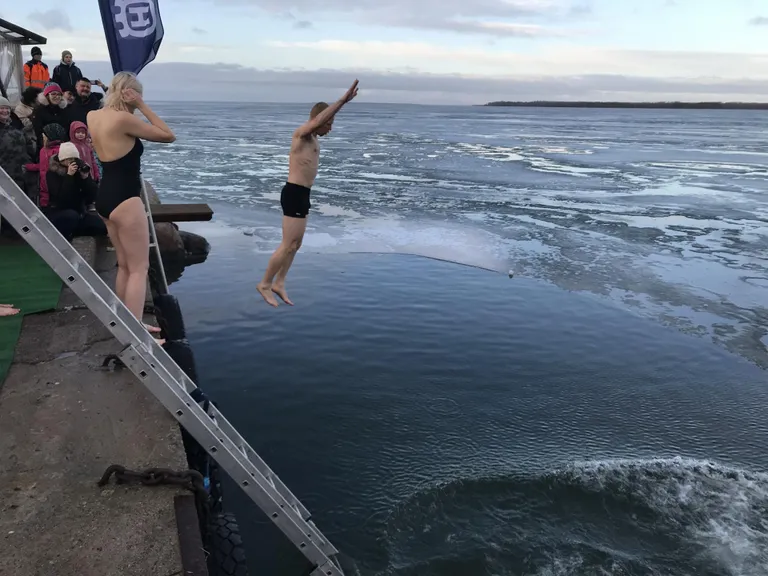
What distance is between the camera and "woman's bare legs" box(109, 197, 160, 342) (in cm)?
521

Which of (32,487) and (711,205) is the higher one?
(32,487)

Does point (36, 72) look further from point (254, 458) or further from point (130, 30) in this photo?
point (254, 458)

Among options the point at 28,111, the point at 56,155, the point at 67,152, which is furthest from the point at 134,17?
the point at 28,111

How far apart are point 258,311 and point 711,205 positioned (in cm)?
1862

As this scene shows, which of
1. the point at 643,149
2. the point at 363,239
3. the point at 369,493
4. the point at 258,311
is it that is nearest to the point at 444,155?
the point at 643,149

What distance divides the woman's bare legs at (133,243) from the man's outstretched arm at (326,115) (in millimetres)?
1523

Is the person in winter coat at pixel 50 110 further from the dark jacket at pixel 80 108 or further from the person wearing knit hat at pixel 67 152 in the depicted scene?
the person wearing knit hat at pixel 67 152

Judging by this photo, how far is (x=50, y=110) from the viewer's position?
9867 millimetres

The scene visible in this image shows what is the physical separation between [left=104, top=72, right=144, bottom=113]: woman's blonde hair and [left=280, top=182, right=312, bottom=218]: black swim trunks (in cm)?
154

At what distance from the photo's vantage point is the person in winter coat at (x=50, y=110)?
31.2ft

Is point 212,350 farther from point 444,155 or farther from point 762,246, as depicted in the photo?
point 444,155

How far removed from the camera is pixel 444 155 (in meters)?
40.3

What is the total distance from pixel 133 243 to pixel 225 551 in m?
2.62

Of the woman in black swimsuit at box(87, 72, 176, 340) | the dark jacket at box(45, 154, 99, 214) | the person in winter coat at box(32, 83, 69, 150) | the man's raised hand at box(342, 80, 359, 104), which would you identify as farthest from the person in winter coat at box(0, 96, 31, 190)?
the man's raised hand at box(342, 80, 359, 104)
